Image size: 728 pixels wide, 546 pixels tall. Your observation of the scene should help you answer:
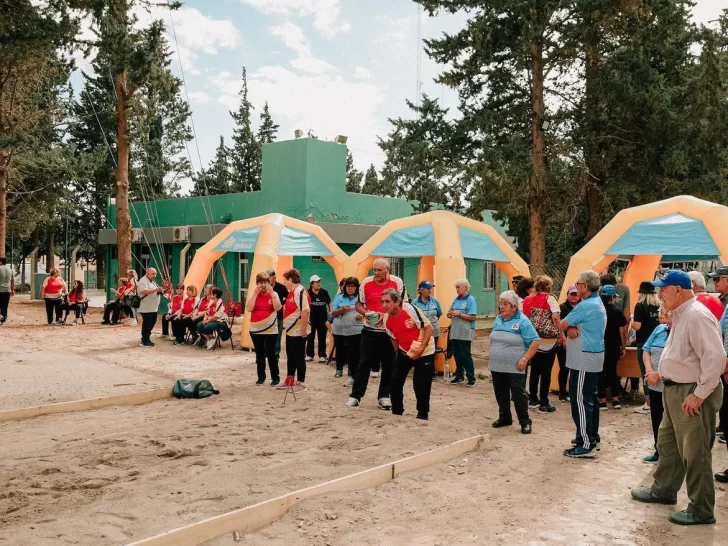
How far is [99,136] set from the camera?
134 ft

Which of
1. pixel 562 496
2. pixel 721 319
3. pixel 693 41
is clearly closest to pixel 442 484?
pixel 562 496

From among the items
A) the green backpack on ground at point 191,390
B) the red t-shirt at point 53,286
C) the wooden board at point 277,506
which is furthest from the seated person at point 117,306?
the wooden board at point 277,506

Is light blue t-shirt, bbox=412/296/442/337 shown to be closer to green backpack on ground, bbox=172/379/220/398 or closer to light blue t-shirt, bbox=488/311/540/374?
light blue t-shirt, bbox=488/311/540/374

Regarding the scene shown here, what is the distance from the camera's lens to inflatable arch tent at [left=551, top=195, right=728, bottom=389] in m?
10.4

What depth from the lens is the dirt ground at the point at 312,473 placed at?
183 inches

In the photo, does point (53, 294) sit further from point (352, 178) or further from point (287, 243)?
point (352, 178)

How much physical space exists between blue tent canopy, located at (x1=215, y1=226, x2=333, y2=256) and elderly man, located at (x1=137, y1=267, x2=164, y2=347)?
211 centimetres

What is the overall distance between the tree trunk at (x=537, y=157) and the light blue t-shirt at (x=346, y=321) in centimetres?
774

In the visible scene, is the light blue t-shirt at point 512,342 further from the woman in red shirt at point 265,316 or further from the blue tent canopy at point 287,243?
the blue tent canopy at point 287,243

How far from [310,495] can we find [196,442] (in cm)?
212

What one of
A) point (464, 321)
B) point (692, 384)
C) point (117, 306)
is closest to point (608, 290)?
point (464, 321)

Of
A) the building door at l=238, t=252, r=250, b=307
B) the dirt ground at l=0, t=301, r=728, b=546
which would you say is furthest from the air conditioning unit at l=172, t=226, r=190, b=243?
the dirt ground at l=0, t=301, r=728, b=546

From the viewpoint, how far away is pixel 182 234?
86.1ft

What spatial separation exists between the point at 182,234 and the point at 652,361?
2196cm
